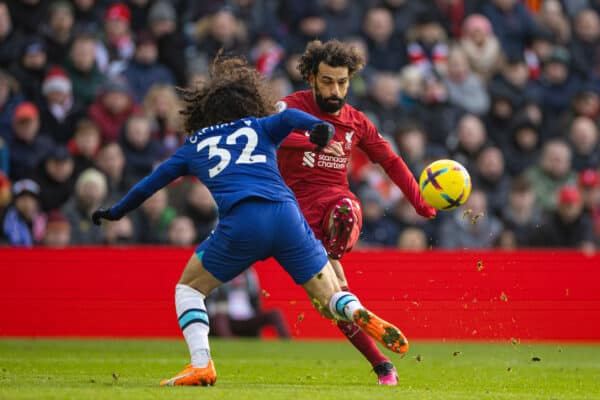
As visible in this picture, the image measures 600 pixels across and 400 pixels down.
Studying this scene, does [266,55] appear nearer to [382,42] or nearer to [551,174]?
[382,42]

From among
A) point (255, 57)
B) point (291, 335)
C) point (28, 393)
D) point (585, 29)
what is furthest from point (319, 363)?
point (585, 29)

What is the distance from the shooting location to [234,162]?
7.79 m

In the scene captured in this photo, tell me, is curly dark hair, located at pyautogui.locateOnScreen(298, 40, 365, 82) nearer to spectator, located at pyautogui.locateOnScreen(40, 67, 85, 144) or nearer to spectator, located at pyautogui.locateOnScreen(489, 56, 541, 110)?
spectator, located at pyautogui.locateOnScreen(40, 67, 85, 144)

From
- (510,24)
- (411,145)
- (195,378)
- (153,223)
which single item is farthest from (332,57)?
(510,24)

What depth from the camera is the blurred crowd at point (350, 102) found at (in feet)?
48.1

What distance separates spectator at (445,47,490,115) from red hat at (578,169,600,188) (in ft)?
5.81

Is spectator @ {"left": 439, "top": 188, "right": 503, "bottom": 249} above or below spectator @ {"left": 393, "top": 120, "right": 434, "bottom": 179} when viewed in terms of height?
below

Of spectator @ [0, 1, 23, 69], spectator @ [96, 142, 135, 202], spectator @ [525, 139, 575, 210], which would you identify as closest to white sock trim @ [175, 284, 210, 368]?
spectator @ [96, 142, 135, 202]

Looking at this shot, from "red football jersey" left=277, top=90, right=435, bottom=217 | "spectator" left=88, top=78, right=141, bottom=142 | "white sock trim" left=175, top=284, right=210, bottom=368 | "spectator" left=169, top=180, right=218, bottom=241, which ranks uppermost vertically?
"red football jersey" left=277, top=90, right=435, bottom=217

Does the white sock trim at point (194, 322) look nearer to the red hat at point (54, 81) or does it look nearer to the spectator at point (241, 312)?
the spectator at point (241, 312)

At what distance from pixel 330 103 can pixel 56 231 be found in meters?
6.04

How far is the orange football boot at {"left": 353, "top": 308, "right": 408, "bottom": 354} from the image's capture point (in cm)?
743

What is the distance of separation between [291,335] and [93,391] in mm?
7525

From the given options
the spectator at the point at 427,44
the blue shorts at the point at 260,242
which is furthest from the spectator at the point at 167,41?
the blue shorts at the point at 260,242
